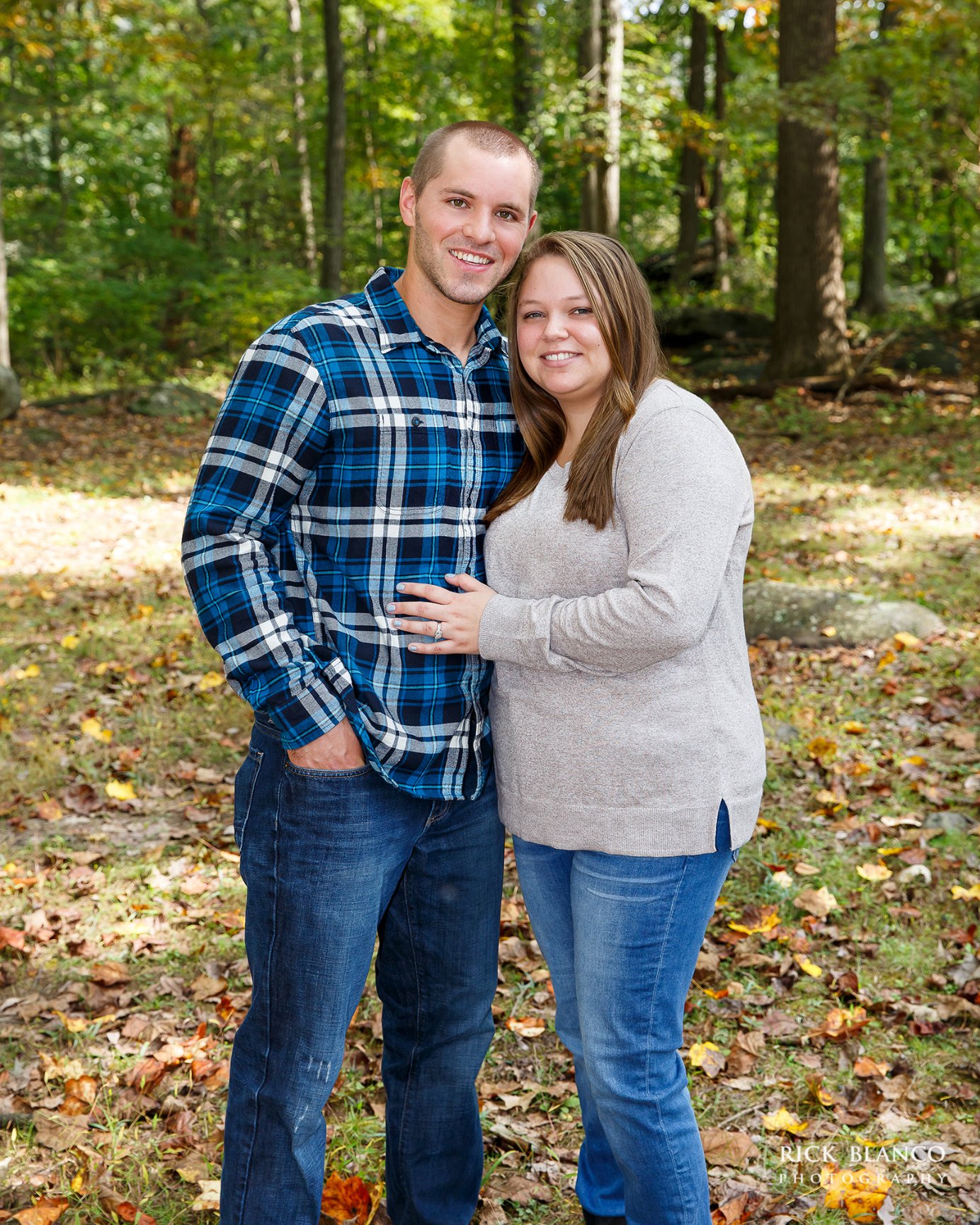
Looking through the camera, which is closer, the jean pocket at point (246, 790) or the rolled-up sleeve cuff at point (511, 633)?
the rolled-up sleeve cuff at point (511, 633)

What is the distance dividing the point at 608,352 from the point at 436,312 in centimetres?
43

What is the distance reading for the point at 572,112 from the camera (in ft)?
52.7

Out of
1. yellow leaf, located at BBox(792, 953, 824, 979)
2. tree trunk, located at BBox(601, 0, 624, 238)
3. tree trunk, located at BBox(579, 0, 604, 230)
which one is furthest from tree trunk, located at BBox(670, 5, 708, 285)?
yellow leaf, located at BBox(792, 953, 824, 979)

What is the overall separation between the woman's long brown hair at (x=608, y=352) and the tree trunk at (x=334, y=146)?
48.6 feet

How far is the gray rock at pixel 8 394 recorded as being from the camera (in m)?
14.0

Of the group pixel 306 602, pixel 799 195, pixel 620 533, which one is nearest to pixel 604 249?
pixel 620 533

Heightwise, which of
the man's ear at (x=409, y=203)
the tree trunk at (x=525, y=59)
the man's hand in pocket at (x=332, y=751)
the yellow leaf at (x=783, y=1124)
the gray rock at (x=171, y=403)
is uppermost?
the tree trunk at (x=525, y=59)

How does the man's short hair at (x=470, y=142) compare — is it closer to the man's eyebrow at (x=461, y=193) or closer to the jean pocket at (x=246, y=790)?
the man's eyebrow at (x=461, y=193)

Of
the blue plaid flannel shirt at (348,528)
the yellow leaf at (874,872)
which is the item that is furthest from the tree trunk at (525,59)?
the blue plaid flannel shirt at (348,528)

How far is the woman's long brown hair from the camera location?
7.24 ft

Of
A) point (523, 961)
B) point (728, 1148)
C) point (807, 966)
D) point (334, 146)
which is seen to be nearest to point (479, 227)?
point (728, 1148)

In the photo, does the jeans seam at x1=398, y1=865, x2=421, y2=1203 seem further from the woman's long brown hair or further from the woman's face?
the woman's face

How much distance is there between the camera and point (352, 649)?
229cm

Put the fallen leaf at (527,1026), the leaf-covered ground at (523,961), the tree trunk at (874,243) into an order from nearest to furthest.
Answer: the leaf-covered ground at (523,961) → the fallen leaf at (527,1026) → the tree trunk at (874,243)
